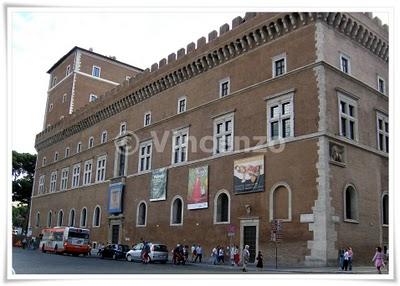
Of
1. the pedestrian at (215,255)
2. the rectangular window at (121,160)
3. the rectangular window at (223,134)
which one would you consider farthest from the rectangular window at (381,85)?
the rectangular window at (121,160)

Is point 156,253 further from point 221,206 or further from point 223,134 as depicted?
point 223,134

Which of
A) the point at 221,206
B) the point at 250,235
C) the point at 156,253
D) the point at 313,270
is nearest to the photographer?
the point at 313,270

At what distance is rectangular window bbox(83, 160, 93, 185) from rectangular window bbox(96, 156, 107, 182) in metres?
1.86

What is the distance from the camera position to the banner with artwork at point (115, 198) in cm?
4219

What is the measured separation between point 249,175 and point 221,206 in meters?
3.63

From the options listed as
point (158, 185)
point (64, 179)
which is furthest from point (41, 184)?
point (158, 185)

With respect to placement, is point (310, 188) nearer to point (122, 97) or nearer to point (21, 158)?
point (122, 97)

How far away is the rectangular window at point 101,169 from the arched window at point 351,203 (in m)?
26.6

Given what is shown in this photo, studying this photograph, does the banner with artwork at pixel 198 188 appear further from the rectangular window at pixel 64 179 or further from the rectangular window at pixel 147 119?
the rectangular window at pixel 64 179

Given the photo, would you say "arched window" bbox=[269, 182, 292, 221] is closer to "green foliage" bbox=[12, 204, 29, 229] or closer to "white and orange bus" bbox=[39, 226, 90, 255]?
"white and orange bus" bbox=[39, 226, 90, 255]

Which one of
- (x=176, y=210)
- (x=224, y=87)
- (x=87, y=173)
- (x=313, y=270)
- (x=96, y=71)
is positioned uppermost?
(x=96, y=71)

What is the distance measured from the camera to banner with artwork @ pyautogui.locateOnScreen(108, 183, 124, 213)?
42.2 m

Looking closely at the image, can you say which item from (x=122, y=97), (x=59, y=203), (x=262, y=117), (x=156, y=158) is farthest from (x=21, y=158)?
(x=262, y=117)

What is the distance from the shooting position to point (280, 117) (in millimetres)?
28109
